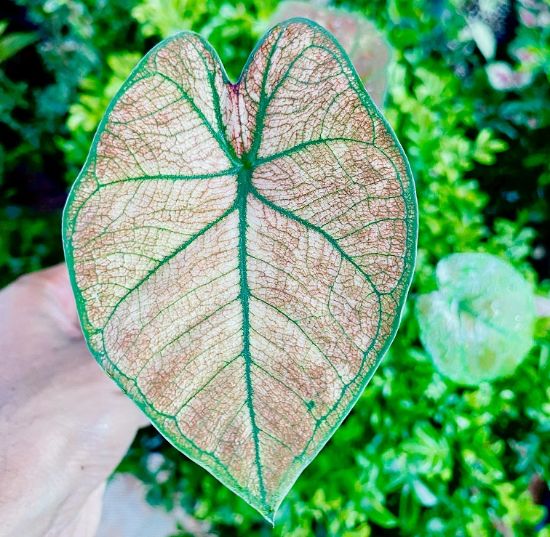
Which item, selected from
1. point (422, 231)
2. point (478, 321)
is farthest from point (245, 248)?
point (422, 231)

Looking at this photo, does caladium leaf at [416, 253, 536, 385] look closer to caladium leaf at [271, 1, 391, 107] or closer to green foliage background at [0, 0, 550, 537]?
green foliage background at [0, 0, 550, 537]

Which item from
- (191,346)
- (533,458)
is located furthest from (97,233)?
(533,458)

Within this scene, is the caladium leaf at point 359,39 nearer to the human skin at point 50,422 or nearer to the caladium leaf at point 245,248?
the caladium leaf at point 245,248

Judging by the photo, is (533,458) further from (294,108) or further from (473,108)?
(294,108)

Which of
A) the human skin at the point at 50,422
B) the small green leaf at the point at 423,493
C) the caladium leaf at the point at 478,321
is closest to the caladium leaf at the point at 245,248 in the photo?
the human skin at the point at 50,422

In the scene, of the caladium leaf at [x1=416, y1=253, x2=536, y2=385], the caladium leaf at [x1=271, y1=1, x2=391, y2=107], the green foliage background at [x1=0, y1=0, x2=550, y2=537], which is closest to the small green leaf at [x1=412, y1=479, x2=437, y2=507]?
the green foliage background at [x1=0, y1=0, x2=550, y2=537]

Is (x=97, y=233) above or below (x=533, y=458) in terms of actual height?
above
